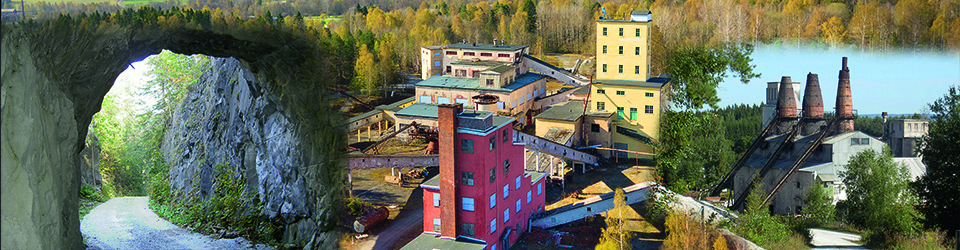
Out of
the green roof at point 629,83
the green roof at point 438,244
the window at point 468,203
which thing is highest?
the green roof at point 629,83

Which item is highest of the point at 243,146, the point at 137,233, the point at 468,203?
the point at 243,146

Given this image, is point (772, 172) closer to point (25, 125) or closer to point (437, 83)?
point (25, 125)

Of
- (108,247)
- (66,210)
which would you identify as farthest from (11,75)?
(108,247)

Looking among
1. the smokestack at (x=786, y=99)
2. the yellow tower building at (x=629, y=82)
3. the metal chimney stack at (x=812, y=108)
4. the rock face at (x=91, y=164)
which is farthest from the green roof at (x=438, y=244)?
the rock face at (x=91, y=164)

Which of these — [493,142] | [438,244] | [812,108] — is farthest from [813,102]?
[438,244]

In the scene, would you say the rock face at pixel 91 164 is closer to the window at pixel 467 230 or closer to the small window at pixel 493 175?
the window at pixel 467 230

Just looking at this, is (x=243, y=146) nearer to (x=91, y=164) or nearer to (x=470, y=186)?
(x=470, y=186)

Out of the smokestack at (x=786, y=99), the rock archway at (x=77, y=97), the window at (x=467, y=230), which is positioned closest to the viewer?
the rock archway at (x=77, y=97)
